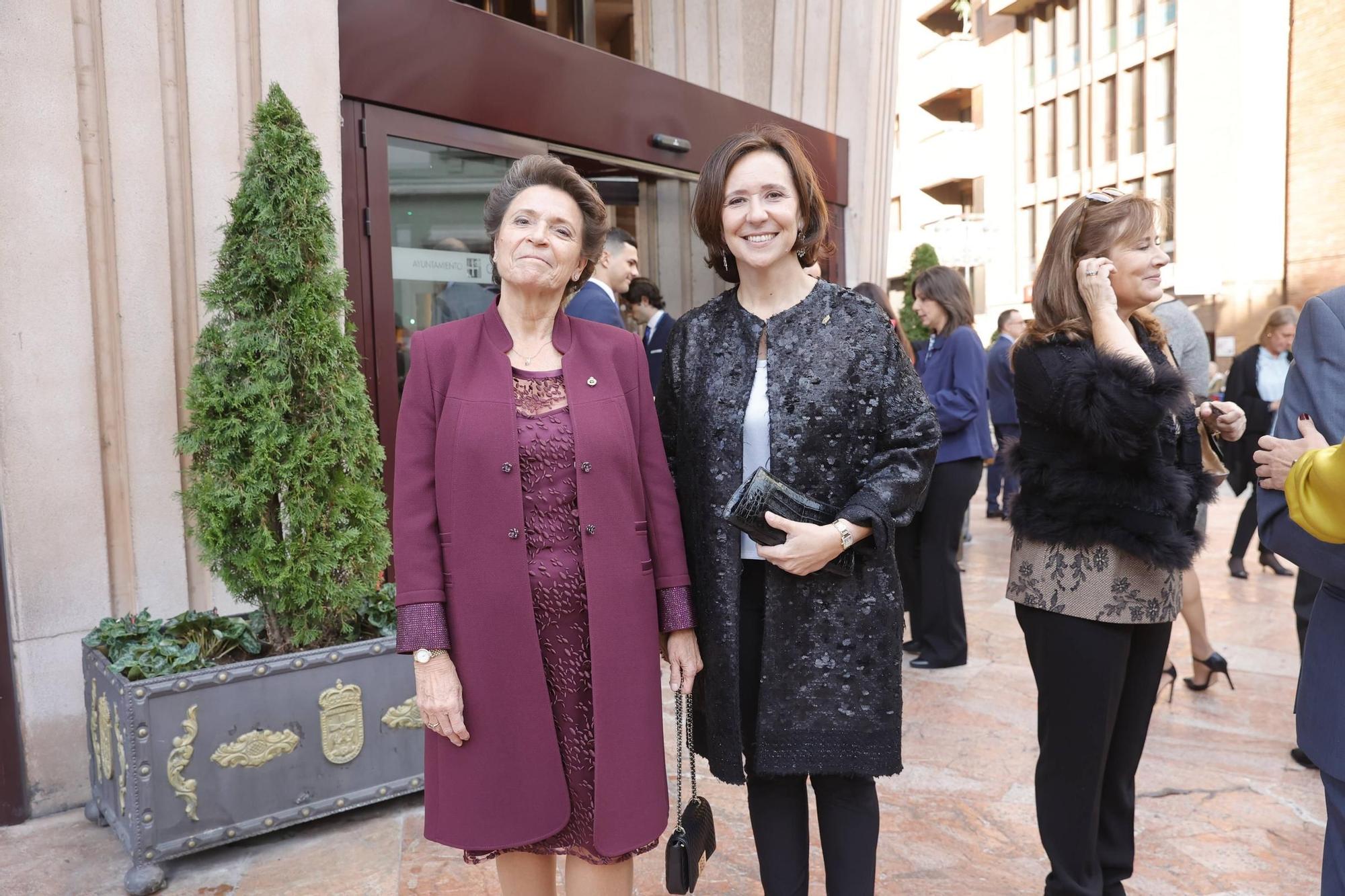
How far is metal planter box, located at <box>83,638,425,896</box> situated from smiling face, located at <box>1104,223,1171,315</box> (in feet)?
8.30

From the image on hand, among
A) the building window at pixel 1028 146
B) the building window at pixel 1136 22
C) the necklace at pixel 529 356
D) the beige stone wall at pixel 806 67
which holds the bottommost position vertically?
the necklace at pixel 529 356

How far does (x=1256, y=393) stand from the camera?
22.6 ft

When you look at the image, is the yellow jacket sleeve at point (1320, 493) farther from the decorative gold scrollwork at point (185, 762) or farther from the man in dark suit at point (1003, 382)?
the man in dark suit at point (1003, 382)

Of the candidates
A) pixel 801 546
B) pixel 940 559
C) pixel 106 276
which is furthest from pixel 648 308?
pixel 801 546

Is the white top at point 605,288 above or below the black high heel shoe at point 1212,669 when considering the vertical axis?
above

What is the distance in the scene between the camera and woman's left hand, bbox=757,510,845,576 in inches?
75.0

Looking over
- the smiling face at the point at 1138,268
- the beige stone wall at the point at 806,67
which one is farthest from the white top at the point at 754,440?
the beige stone wall at the point at 806,67

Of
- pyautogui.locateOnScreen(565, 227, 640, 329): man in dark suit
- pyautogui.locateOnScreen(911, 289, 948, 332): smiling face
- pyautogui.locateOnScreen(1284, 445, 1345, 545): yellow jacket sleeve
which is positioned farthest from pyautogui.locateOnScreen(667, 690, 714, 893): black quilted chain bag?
pyautogui.locateOnScreen(911, 289, 948, 332): smiling face

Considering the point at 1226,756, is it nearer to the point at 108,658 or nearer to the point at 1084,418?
the point at 1084,418

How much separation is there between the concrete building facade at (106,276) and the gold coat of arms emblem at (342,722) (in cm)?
92

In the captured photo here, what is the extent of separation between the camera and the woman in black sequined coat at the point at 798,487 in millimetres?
2047

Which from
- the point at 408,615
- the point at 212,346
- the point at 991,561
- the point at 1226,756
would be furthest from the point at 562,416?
the point at 991,561

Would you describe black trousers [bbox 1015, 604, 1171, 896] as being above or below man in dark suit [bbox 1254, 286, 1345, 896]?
below

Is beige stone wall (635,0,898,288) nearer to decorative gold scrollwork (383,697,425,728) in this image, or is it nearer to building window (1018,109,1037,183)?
decorative gold scrollwork (383,697,425,728)
